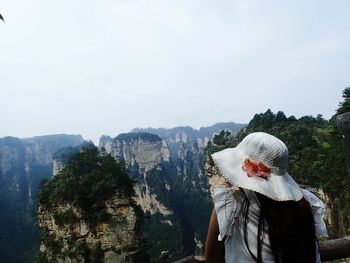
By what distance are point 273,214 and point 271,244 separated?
4.2 inches

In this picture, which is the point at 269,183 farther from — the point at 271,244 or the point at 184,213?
the point at 184,213

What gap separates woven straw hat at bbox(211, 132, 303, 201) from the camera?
1522mm

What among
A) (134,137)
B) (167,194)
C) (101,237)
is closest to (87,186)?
(101,237)

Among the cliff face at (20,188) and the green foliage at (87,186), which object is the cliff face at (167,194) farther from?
the green foliage at (87,186)

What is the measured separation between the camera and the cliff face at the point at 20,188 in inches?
2061

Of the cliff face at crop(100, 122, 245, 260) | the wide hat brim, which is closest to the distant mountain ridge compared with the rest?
the cliff face at crop(100, 122, 245, 260)

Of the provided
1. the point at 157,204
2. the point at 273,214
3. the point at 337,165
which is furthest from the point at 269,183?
the point at 157,204

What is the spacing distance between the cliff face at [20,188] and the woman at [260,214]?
3888 centimetres

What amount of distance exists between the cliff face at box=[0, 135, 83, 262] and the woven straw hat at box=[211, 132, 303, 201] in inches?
1531

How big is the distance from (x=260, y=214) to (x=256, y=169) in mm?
167

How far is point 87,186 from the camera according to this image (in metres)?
19.6

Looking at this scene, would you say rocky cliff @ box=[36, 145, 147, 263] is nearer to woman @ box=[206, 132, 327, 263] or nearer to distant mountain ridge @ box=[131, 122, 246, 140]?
woman @ box=[206, 132, 327, 263]

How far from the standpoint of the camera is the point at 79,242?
19.0 m

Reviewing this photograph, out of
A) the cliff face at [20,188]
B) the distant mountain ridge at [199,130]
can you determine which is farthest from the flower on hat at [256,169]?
the distant mountain ridge at [199,130]
